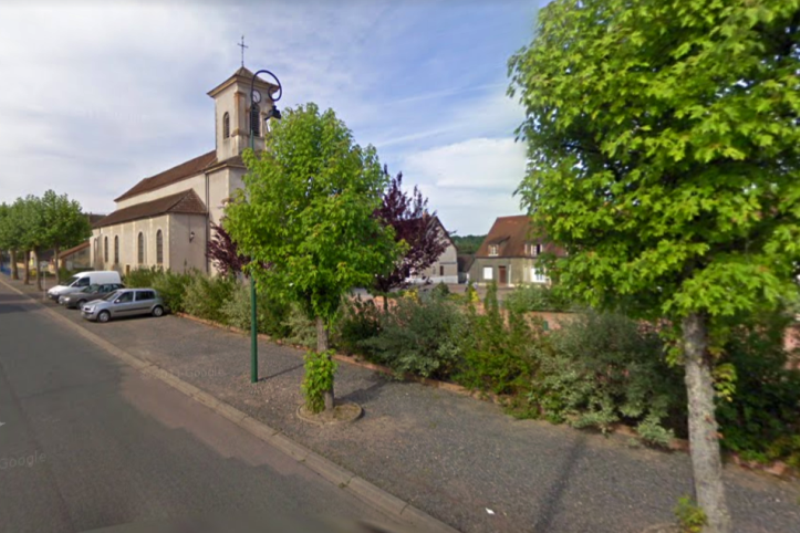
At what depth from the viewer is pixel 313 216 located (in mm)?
5688

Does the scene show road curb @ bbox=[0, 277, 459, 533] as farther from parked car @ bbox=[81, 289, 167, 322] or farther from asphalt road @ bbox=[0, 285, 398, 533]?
parked car @ bbox=[81, 289, 167, 322]

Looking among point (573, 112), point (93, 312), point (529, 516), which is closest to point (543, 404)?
point (529, 516)

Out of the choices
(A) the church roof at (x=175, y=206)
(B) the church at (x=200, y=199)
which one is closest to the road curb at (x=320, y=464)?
(B) the church at (x=200, y=199)

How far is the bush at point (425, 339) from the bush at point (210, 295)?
28.0 feet

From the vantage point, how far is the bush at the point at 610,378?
4.96 metres

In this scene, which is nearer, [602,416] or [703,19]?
[703,19]

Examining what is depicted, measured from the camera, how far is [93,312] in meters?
17.2

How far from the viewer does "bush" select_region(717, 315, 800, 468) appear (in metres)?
4.31

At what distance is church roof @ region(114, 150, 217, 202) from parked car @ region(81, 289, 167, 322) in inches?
465

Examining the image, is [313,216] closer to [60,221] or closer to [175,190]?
[175,190]

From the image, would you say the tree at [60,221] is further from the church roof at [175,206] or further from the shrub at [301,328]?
the shrub at [301,328]

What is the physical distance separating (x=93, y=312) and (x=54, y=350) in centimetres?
605

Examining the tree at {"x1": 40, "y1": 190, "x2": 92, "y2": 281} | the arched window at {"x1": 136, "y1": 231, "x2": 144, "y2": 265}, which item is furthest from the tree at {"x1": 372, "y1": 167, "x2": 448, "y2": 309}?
the tree at {"x1": 40, "y1": 190, "x2": 92, "y2": 281}

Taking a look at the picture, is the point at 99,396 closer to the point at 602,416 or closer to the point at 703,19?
the point at 602,416
